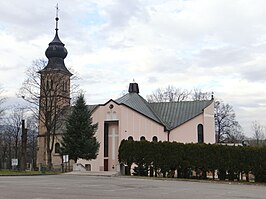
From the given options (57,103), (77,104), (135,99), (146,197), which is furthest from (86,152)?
(146,197)

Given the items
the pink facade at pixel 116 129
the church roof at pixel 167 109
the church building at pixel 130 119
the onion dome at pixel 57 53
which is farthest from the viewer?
the onion dome at pixel 57 53

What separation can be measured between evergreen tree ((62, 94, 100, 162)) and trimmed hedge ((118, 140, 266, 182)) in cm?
639

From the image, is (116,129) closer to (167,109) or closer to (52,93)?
(52,93)

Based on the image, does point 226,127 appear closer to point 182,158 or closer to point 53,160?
point 53,160

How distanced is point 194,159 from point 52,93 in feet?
69.9

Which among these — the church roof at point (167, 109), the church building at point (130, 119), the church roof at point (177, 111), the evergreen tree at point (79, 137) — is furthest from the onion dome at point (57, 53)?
the evergreen tree at point (79, 137)

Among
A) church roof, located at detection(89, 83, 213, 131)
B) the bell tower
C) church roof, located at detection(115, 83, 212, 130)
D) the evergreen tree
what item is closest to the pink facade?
church roof, located at detection(89, 83, 213, 131)

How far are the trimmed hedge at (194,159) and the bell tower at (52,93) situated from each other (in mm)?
14492

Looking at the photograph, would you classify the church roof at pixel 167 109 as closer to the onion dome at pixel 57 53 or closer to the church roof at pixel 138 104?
the church roof at pixel 138 104

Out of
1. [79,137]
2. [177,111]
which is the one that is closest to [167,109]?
[177,111]

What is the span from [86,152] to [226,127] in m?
33.8

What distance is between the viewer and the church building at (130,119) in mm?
53219

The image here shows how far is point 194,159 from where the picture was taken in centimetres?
3994

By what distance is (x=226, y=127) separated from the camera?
73.2 m
